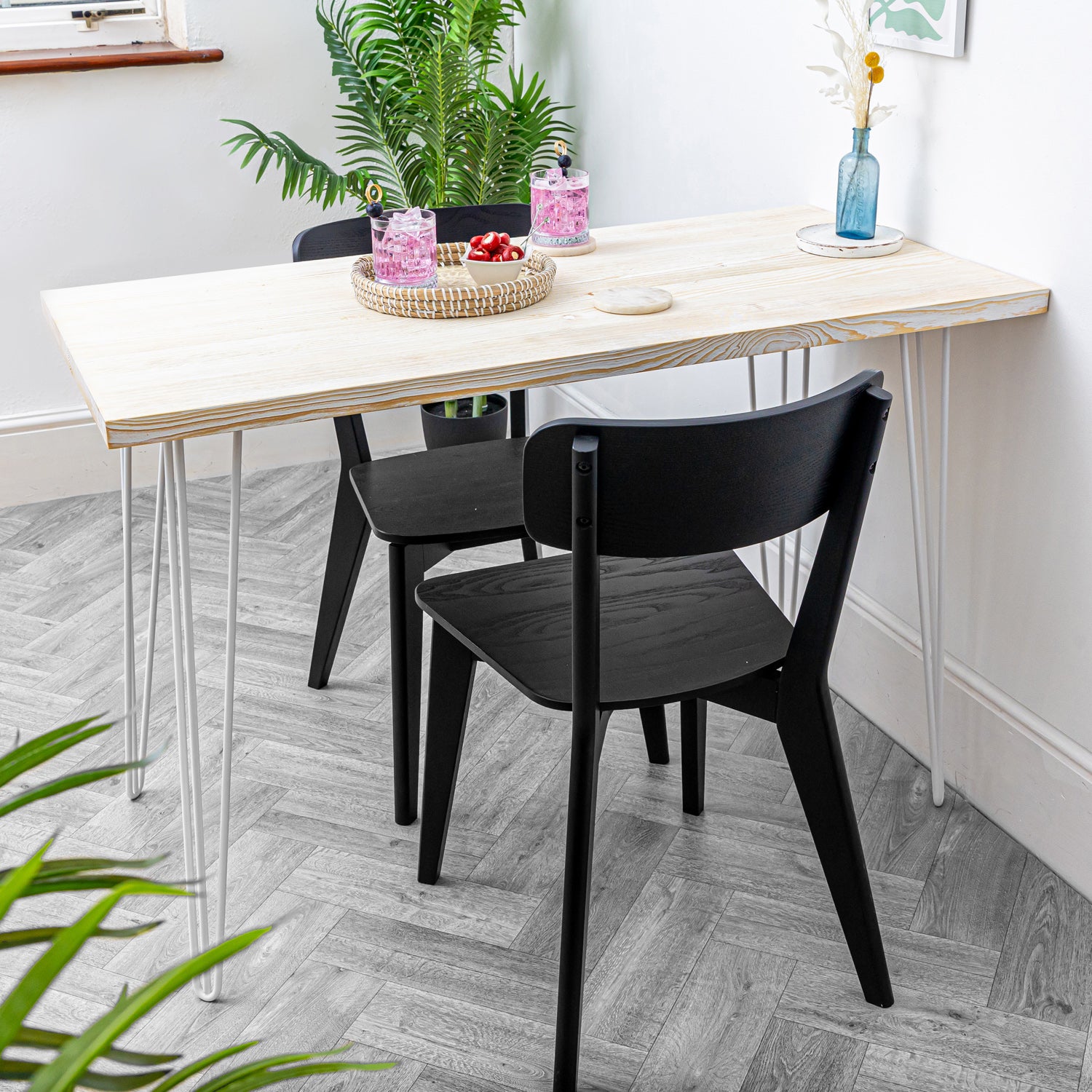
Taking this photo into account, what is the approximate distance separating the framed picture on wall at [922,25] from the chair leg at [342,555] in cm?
102

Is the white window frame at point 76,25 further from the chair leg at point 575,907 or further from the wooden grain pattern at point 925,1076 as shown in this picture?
the wooden grain pattern at point 925,1076

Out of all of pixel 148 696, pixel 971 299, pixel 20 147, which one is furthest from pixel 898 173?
pixel 20 147

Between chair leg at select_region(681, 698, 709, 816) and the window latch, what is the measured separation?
7.52 ft

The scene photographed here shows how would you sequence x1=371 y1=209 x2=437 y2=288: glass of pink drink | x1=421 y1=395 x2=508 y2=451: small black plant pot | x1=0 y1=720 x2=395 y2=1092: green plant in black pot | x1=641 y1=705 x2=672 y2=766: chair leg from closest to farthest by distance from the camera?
x1=0 y1=720 x2=395 y2=1092: green plant in black pot → x1=371 y1=209 x2=437 y2=288: glass of pink drink → x1=641 y1=705 x2=672 y2=766: chair leg → x1=421 y1=395 x2=508 y2=451: small black plant pot

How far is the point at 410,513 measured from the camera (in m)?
1.91

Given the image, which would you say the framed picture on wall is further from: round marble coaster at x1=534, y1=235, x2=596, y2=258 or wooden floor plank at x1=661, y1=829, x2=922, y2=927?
wooden floor plank at x1=661, y1=829, x2=922, y2=927

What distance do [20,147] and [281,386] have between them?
194 centimetres

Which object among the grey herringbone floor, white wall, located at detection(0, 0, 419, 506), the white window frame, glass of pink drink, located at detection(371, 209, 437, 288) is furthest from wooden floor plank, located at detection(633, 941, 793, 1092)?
the white window frame

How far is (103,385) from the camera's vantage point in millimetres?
1444

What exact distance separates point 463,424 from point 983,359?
1.39 metres

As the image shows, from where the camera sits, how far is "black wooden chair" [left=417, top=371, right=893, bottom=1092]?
4.04 ft

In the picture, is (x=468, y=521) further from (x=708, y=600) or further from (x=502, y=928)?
(x=502, y=928)

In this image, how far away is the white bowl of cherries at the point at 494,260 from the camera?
1.75m

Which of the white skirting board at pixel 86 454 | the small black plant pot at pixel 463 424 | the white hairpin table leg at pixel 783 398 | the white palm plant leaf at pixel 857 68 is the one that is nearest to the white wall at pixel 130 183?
the white skirting board at pixel 86 454
